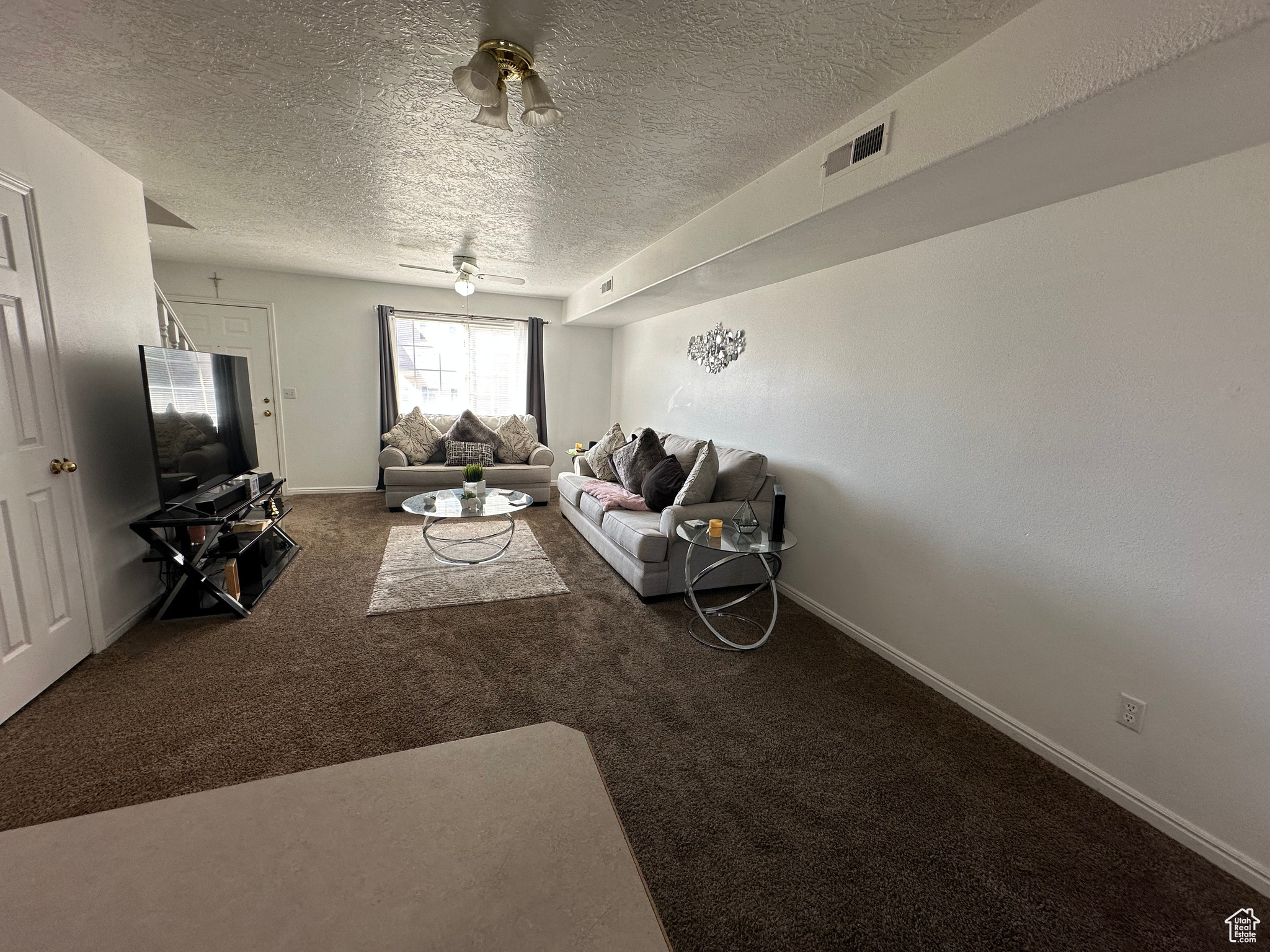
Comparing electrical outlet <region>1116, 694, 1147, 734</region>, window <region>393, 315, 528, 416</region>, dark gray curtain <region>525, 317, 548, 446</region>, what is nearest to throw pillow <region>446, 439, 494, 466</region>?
window <region>393, 315, 528, 416</region>

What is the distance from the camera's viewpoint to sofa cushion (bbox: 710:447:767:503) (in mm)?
3398

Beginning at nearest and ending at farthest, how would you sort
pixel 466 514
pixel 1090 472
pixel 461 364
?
1. pixel 1090 472
2. pixel 466 514
3. pixel 461 364

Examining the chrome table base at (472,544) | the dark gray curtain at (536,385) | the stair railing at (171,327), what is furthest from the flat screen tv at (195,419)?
the dark gray curtain at (536,385)

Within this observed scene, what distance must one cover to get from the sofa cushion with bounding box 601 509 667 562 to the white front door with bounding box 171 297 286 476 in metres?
3.61

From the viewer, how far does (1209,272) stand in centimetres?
154

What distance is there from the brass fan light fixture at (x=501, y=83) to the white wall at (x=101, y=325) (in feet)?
6.03

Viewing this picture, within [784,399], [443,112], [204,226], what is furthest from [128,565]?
[784,399]

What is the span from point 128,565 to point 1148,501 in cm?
440

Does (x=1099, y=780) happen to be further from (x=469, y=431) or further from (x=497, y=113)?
(x=469, y=431)

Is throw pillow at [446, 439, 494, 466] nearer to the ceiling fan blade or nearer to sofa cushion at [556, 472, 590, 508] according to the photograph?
sofa cushion at [556, 472, 590, 508]

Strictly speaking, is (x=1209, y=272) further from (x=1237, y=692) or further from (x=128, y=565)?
(x=128, y=565)

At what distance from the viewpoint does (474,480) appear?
4.00 metres

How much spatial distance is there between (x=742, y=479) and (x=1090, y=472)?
182 cm

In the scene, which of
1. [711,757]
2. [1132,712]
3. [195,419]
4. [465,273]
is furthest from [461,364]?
[1132,712]
